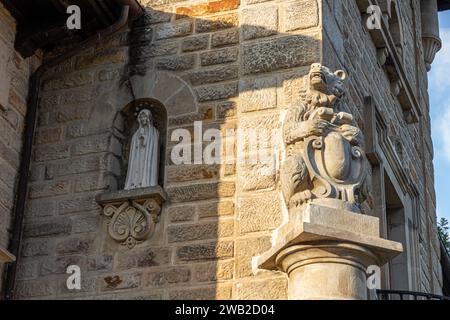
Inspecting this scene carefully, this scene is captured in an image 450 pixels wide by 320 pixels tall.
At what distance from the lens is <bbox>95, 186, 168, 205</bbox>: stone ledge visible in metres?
9.63

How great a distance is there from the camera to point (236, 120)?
9.82 metres

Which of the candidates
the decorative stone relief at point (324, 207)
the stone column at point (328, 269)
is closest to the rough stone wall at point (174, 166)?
the decorative stone relief at point (324, 207)

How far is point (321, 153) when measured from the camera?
845cm

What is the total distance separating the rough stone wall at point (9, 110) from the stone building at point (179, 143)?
2cm

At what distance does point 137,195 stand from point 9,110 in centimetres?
151

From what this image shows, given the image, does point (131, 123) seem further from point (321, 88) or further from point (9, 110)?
point (321, 88)

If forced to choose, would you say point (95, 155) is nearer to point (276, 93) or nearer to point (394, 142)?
point (276, 93)

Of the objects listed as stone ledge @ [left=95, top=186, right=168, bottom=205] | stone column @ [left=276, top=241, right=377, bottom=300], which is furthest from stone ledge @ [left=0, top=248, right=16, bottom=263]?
stone column @ [left=276, top=241, right=377, bottom=300]

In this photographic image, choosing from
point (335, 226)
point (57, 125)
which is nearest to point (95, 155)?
point (57, 125)

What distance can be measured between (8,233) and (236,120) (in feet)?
7.29

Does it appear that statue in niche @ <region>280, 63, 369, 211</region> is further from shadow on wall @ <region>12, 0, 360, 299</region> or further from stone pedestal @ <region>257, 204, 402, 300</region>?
shadow on wall @ <region>12, 0, 360, 299</region>

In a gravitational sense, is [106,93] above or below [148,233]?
above

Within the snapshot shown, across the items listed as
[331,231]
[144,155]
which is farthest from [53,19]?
[331,231]
